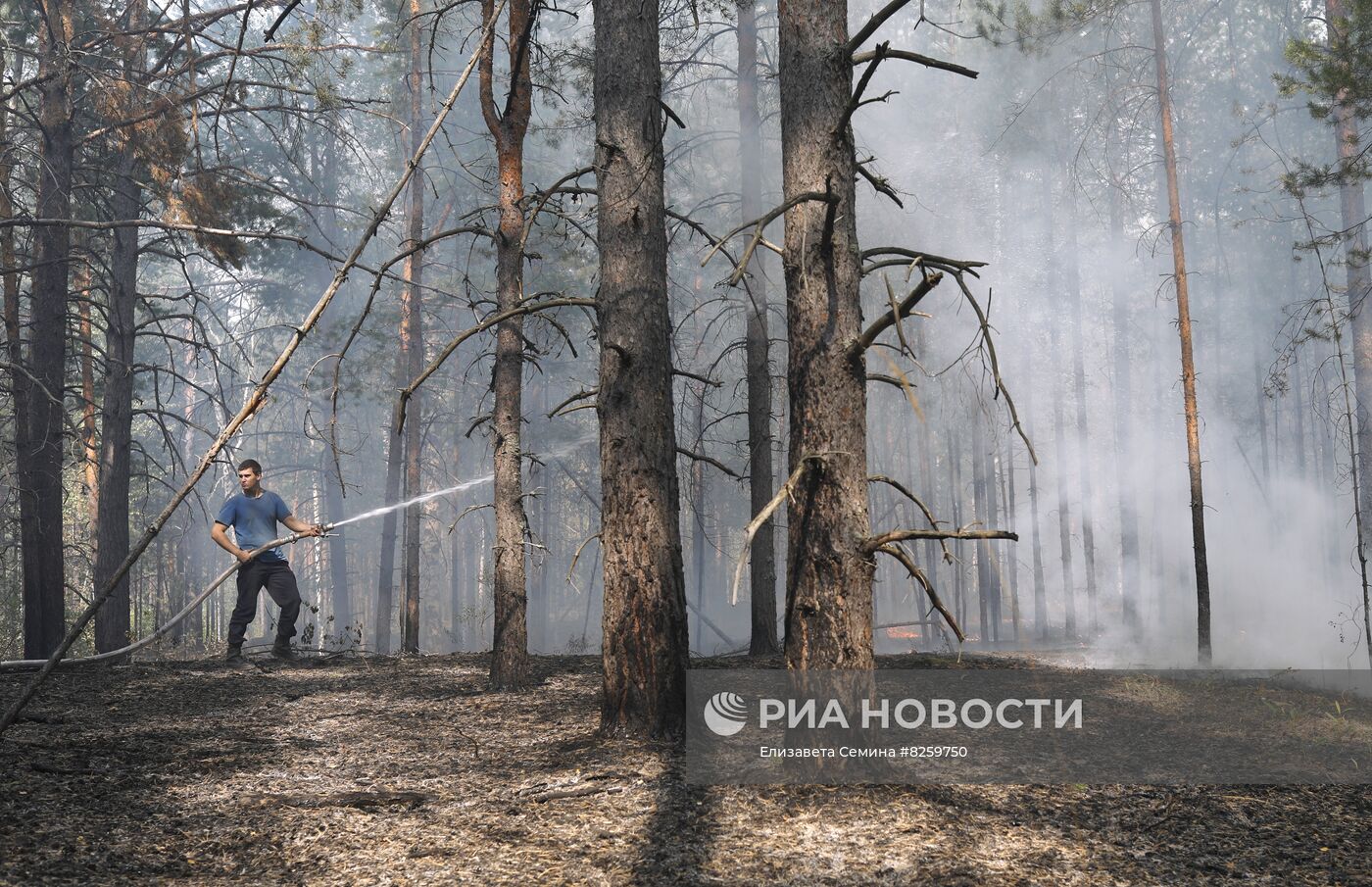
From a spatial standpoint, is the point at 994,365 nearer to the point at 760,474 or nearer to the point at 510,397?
the point at 510,397

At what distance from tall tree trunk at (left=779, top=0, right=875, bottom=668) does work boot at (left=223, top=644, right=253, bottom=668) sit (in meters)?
6.72

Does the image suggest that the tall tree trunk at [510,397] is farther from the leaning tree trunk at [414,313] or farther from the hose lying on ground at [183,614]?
the leaning tree trunk at [414,313]

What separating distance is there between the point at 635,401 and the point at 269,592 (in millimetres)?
5656

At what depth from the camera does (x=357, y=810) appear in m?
4.18

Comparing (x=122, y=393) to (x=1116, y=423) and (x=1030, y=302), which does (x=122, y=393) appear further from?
(x=1116, y=423)

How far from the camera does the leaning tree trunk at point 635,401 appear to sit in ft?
17.6

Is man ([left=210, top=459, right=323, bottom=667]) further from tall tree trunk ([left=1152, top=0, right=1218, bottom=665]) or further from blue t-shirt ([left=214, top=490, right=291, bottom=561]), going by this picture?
tall tree trunk ([left=1152, top=0, right=1218, bottom=665])

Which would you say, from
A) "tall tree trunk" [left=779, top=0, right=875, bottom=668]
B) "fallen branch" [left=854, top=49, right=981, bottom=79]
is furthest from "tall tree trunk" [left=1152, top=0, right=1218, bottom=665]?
"fallen branch" [left=854, top=49, right=981, bottom=79]

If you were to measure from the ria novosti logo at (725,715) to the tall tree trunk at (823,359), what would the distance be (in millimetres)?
1176

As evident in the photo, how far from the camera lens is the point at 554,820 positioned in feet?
13.2

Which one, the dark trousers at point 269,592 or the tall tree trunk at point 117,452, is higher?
the tall tree trunk at point 117,452

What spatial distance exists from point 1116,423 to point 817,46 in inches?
1555

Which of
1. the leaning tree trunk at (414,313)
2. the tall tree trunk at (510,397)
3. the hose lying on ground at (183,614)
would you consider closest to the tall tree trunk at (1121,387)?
the leaning tree trunk at (414,313)

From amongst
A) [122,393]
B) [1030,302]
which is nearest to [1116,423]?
[1030,302]
